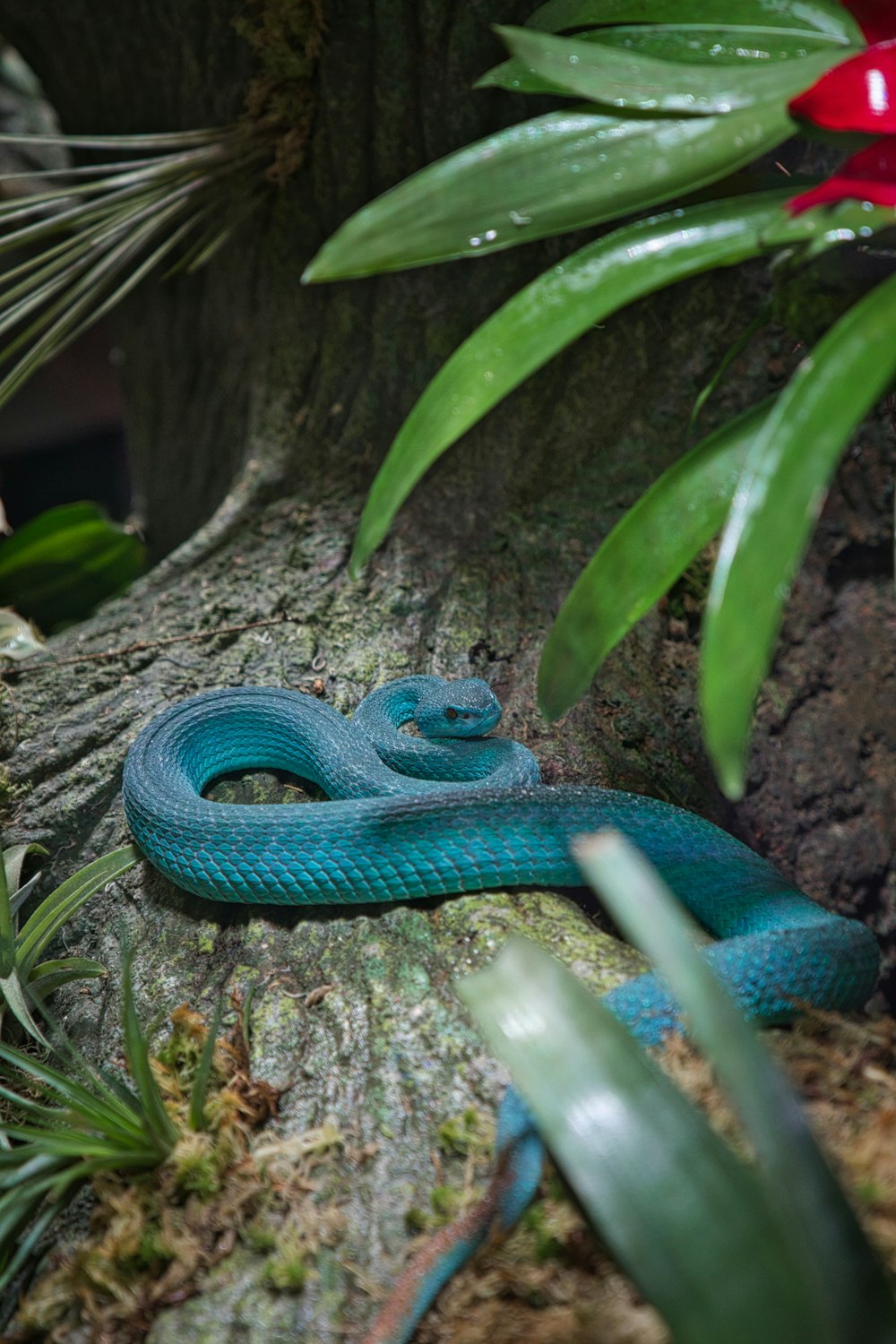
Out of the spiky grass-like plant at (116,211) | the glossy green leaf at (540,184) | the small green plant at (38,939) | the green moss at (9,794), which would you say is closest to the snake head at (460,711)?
the small green plant at (38,939)

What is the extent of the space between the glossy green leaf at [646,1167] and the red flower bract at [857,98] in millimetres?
1514

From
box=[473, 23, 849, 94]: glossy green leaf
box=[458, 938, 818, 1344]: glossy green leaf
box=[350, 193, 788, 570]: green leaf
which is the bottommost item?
box=[458, 938, 818, 1344]: glossy green leaf

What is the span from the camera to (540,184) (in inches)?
64.0

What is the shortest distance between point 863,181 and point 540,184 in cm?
57

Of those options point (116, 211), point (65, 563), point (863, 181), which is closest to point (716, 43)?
point (863, 181)

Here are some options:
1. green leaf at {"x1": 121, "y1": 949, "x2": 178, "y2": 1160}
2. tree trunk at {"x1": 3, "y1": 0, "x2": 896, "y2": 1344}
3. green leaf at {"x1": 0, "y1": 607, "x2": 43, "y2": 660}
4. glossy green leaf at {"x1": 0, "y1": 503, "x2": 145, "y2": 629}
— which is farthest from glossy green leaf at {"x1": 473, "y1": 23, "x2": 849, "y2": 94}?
glossy green leaf at {"x1": 0, "y1": 503, "x2": 145, "y2": 629}

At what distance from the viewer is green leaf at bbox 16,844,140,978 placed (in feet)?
7.57

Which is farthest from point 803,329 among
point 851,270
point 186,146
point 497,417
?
point 186,146

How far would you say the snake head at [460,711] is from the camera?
277 centimetres

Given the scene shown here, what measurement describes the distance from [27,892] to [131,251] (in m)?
2.50

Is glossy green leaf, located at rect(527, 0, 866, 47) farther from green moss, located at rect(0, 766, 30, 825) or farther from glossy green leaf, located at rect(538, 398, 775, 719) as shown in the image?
green moss, located at rect(0, 766, 30, 825)

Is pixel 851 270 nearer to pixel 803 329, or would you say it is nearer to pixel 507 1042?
pixel 803 329

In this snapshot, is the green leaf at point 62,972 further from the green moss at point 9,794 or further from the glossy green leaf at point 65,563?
the glossy green leaf at point 65,563

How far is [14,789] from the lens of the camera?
2.83 metres
